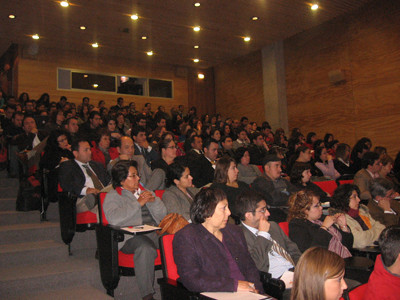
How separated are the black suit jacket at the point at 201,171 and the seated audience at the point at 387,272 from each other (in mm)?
2858

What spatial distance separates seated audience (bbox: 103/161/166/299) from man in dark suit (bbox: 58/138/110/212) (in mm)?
500

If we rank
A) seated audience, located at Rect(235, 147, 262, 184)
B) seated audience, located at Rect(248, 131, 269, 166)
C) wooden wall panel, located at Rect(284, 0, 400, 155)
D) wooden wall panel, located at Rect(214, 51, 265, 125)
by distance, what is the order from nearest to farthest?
seated audience, located at Rect(235, 147, 262, 184), seated audience, located at Rect(248, 131, 269, 166), wooden wall panel, located at Rect(284, 0, 400, 155), wooden wall panel, located at Rect(214, 51, 265, 125)

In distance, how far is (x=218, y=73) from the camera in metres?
13.5

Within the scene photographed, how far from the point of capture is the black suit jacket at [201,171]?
4.62 m

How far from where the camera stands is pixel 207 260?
207 cm

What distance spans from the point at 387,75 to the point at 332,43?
5.92 feet

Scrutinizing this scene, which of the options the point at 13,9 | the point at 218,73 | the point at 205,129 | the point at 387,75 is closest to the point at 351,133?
the point at 387,75

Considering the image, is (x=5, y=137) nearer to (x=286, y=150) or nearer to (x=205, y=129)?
(x=205, y=129)

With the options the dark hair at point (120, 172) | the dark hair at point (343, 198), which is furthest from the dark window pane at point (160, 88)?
the dark hair at point (343, 198)

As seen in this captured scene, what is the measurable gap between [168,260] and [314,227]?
1.33 meters

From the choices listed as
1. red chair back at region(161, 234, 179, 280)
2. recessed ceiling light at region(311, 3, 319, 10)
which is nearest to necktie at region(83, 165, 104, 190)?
red chair back at region(161, 234, 179, 280)

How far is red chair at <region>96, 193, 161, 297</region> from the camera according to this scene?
8.91 feet

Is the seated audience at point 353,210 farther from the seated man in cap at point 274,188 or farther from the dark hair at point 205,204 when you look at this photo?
the dark hair at point 205,204

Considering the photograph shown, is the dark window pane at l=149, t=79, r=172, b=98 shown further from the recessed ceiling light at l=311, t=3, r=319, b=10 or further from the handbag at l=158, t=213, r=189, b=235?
the handbag at l=158, t=213, r=189, b=235
